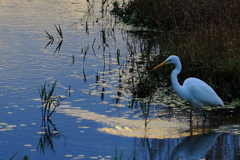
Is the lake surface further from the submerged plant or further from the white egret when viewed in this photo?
the white egret

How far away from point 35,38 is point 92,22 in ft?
6.94

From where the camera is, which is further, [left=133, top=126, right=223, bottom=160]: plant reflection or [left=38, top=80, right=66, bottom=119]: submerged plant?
[left=38, top=80, right=66, bottom=119]: submerged plant

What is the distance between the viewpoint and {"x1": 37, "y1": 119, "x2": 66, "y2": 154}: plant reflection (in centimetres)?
491

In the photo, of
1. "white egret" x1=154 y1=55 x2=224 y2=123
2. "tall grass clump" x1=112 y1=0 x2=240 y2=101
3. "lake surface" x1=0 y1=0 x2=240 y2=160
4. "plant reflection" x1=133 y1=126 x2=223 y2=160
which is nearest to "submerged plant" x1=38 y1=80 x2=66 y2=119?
"lake surface" x1=0 y1=0 x2=240 y2=160

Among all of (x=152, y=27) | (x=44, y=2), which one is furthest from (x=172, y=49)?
(x=44, y=2)

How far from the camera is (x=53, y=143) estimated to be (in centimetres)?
501

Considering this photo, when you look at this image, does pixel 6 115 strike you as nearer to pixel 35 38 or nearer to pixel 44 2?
pixel 35 38

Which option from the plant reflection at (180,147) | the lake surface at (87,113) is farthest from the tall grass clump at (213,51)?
the plant reflection at (180,147)

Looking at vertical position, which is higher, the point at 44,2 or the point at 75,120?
the point at 44,2

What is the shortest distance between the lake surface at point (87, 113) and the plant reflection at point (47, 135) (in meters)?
0.01

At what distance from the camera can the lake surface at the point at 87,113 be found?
16.0ft

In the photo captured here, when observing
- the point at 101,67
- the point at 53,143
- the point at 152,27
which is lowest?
the point at 53,143

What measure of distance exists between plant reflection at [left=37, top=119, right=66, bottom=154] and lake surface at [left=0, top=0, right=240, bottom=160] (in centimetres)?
1

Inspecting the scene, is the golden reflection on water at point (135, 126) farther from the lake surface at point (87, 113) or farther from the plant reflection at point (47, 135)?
the plant reflection at point (47, 135)
